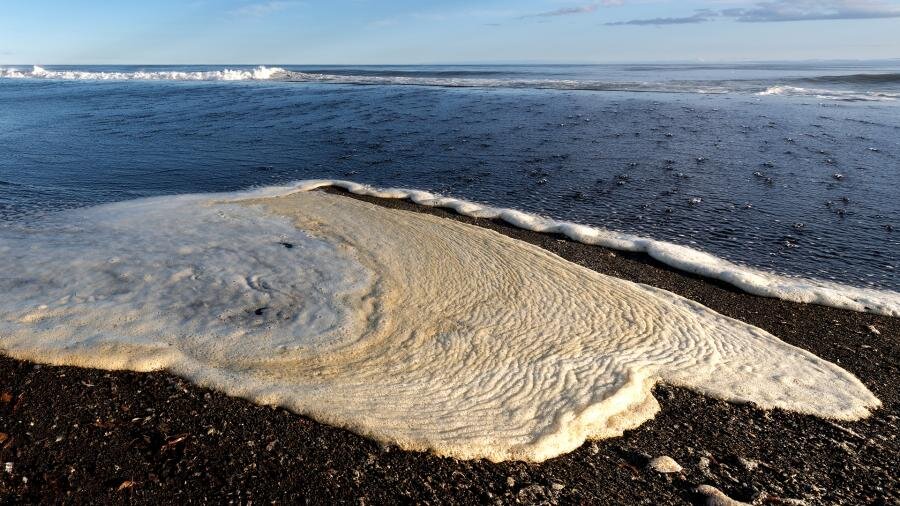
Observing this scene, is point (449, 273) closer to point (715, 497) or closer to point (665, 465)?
point (665, 465)

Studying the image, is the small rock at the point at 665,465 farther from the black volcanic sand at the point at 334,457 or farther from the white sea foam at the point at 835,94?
the white sea foam at the point at 835,94

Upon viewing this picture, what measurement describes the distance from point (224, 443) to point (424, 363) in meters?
1.76

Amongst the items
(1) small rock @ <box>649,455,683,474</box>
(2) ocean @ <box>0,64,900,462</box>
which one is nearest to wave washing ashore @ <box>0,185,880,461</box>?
(2) ocean @ <box>0,64,900,462</box>

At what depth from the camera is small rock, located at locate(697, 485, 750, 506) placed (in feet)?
11.4

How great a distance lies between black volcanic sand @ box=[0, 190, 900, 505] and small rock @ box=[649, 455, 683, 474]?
5 cm

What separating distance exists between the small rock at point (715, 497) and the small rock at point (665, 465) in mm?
200

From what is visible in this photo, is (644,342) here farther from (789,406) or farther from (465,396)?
(465,396)

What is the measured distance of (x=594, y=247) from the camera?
323 inches

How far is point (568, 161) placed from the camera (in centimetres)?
1368

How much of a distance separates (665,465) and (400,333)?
8.53ft

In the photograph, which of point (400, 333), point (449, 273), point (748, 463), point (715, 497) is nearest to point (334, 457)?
point (400, 333)

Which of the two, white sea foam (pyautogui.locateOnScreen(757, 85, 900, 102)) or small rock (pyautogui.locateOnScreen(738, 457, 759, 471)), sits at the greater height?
white sea foam (pyautogui.locateOnScreen(757, 85, 900, 102))

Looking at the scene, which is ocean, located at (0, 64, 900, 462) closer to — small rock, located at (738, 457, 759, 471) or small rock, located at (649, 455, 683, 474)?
small rock, located at (649, 455, 683, 474)

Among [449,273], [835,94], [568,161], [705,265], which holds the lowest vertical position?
[705,265]
